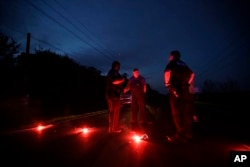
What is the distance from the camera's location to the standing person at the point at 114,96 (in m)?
7.19

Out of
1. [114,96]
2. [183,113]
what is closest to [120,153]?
[183,113]

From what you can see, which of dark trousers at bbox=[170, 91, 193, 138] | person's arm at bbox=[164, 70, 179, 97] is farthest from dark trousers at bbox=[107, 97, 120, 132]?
dark trousers at bbox=[170, 91, 193, 138]

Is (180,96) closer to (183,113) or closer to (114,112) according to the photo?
(183,113)

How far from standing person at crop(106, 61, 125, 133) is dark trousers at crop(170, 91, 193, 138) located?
1.99m

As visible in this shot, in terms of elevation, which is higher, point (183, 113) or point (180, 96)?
point (180, 96)

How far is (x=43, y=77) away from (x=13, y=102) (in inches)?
226

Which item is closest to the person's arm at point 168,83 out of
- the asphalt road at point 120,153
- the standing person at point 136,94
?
the asphalt road at point 120,153

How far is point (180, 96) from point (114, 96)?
220 cm

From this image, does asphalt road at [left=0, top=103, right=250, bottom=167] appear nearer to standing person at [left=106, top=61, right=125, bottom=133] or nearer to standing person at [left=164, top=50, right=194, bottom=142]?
standing person at [left=164, top=50, right=194, bottom=142]

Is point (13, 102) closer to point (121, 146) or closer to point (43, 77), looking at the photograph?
point (43, 77)

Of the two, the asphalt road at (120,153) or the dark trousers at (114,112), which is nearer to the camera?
the asphalt road at (120,153)

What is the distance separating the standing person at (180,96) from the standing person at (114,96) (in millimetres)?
1828

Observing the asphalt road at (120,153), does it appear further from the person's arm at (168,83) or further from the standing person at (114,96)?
the standing person at (114,96)

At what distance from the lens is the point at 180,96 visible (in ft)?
18.9
